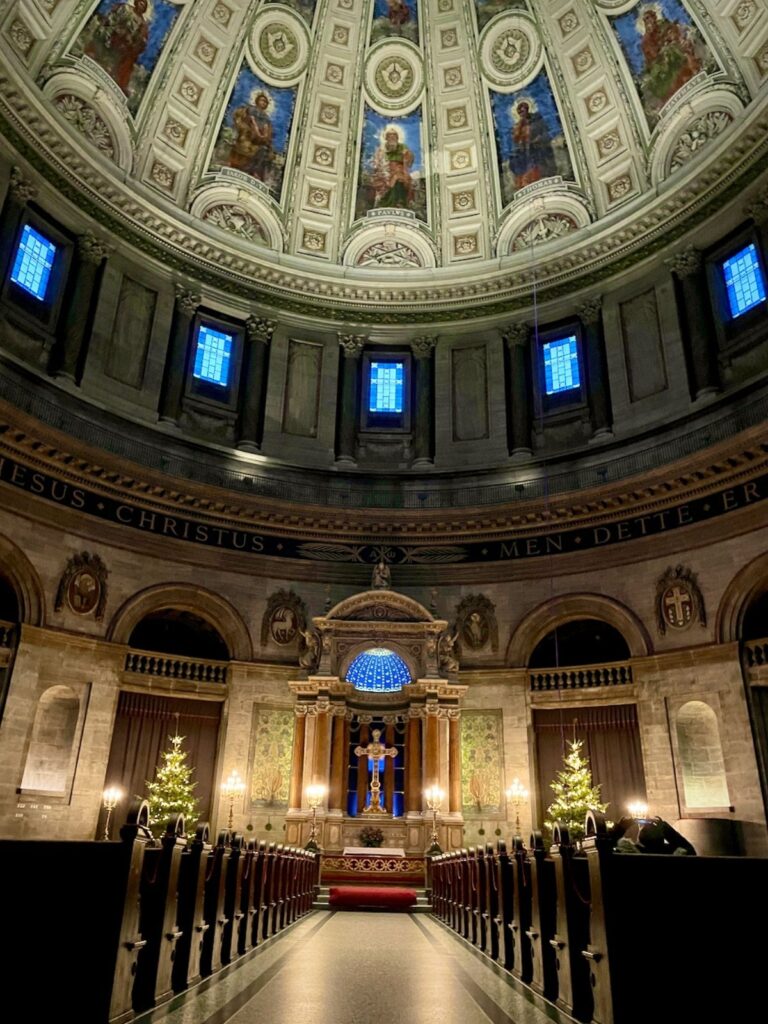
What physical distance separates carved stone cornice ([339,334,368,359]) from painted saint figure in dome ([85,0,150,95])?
36.4ft

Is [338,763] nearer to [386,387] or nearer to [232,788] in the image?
[232,788]

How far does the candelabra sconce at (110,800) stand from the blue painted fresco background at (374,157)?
22.7 metres

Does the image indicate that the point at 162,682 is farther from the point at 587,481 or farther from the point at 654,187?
the point at 654,187

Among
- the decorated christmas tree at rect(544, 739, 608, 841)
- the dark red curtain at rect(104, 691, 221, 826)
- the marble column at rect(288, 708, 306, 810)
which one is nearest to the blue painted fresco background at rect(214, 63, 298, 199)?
the dark red curtain at rect(104, 691, 221, 826)

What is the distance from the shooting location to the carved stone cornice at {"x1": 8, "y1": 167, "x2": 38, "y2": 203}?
22.7 metres

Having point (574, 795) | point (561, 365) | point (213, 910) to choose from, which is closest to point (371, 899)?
point (574, 795)

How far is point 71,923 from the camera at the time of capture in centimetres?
544

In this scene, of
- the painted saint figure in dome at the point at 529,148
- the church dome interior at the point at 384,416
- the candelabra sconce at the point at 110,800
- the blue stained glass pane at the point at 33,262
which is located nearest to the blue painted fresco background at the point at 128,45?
the church dome interior at the point at 384,416

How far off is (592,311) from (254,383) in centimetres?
1194

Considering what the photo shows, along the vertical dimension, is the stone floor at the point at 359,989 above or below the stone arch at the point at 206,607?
below

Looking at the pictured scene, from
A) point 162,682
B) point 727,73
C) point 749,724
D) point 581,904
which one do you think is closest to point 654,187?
point 727,73

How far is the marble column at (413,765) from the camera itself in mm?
21609

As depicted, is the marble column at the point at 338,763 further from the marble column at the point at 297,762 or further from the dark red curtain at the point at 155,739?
the dark red curtain at the point at 155,739

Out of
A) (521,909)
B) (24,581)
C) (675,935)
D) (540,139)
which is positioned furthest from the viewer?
(540,139)
